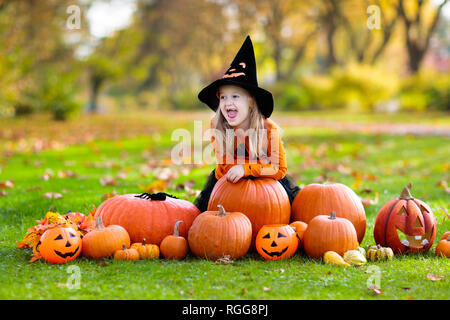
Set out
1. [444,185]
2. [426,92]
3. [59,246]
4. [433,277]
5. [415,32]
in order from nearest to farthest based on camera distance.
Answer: [433,277] → [59,246] → [444,185] → [426,92] → [415,32]

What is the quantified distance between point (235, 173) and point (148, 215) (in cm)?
82

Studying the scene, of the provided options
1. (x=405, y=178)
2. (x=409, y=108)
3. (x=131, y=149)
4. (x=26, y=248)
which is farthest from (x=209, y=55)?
(x=26, y=248)

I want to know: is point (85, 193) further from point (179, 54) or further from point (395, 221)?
point (179, 54)

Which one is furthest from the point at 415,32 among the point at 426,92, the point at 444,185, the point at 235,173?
the point at 235,173

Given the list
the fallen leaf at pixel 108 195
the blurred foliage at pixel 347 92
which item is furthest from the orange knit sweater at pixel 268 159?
the blurred foliage at pixel 347 92

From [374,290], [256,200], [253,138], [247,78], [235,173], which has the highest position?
[247,78]

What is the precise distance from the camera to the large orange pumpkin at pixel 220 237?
376cm

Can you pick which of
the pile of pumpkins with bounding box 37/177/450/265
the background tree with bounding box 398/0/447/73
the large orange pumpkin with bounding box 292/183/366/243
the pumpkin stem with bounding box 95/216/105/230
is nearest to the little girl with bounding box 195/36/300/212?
the pile of pumpkins with bounding box 37/177/450/265

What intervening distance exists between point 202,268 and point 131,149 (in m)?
8.81

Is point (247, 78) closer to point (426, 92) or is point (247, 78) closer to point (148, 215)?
point (148, 215)

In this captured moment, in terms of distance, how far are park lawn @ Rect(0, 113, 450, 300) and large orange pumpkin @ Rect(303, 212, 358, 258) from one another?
0.46 ft

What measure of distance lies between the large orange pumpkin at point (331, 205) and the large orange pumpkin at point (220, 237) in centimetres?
69

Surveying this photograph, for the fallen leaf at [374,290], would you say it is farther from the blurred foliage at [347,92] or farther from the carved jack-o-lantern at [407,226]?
the blurred foliage at [347,92]

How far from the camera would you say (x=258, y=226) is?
4.15 metres
